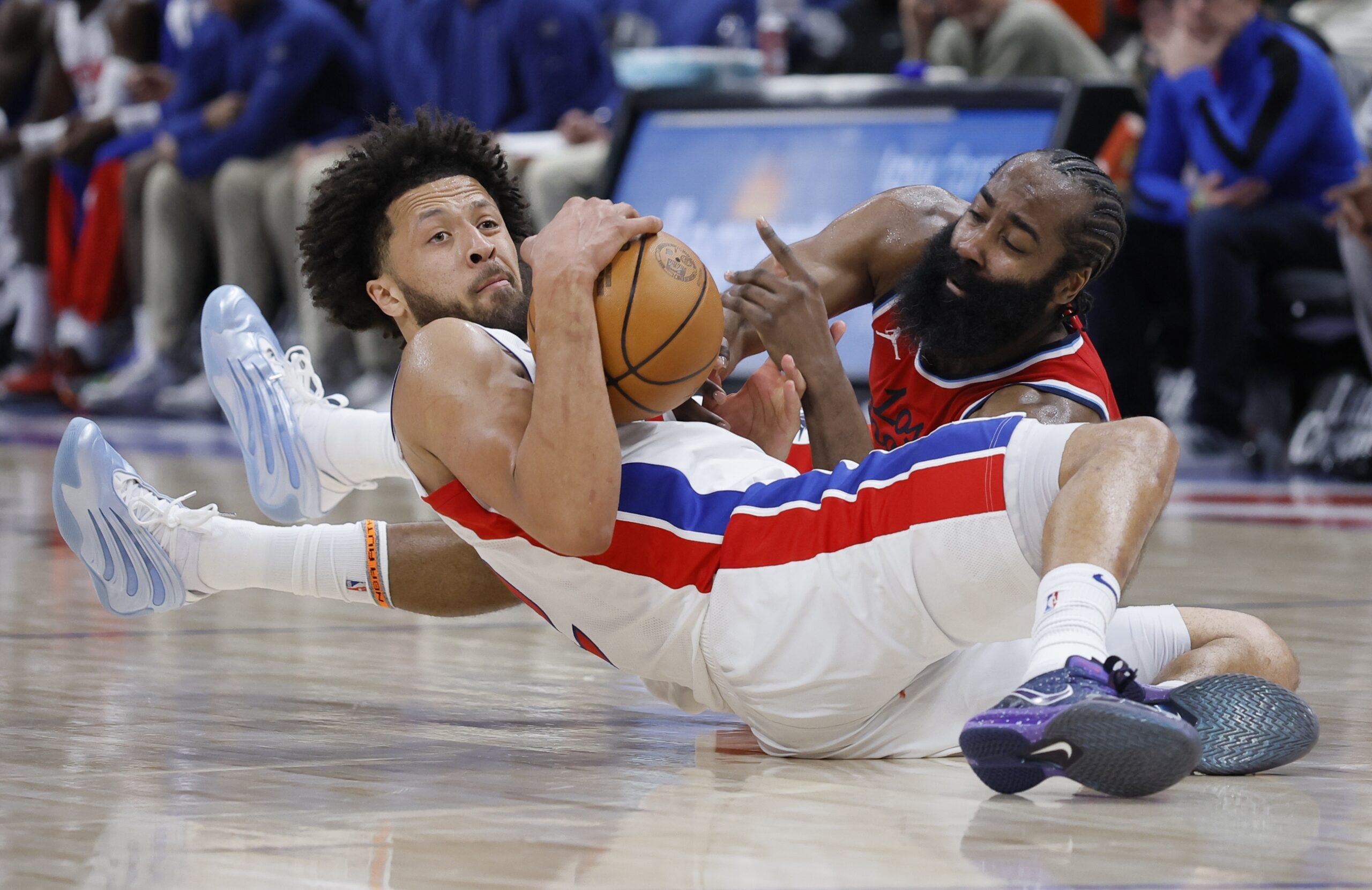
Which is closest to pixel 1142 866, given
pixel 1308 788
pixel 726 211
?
pixel 1308 788

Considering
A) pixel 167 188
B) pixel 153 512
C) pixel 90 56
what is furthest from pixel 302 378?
pixel 90 56

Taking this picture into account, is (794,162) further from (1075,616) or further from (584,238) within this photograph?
(1075,616)

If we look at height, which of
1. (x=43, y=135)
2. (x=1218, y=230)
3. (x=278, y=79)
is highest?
(x=1218, y=230)

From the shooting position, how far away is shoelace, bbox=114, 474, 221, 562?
152 inches

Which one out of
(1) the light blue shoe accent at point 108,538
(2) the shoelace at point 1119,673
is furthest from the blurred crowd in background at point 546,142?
(2) the shoelace at point 1119,673

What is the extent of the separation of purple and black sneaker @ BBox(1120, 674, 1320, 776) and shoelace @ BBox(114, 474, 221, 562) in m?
2.00

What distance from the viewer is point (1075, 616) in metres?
2.50

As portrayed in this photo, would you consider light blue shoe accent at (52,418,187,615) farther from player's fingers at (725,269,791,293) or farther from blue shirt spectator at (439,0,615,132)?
blue shirt spectator at (439,0,615,132)

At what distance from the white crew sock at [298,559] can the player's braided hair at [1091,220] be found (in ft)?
4.77

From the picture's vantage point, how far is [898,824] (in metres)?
2.49

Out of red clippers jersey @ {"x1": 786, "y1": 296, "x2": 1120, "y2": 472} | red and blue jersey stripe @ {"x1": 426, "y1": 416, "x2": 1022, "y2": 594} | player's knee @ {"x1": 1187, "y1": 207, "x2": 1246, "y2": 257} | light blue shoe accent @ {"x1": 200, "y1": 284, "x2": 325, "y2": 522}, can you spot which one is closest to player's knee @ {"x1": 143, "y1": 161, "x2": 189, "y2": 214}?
player's knee @ {"x1": 1187, "y1": 207, "x2": 1246, "y2": 257}

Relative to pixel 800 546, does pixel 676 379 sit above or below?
above

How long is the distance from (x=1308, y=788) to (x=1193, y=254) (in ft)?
19.2

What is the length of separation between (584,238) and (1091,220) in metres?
1.03
